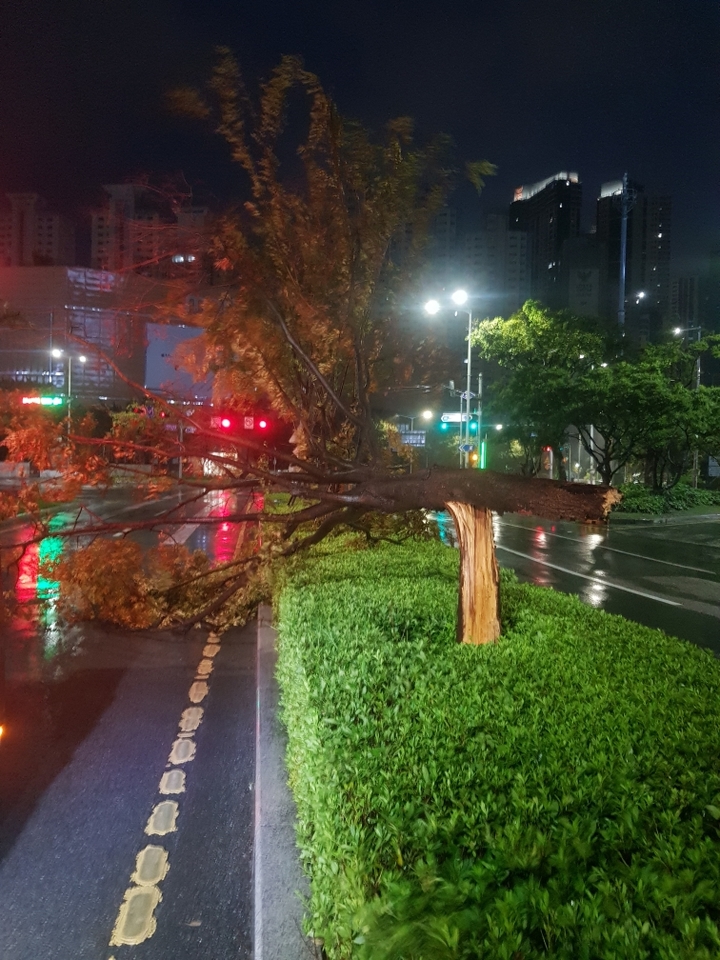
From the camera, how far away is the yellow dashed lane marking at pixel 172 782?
4.86m

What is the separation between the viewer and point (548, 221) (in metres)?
77.6

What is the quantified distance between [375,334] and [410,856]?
7742mm

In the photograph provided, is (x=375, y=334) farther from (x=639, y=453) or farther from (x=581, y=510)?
(x=639, y=453)

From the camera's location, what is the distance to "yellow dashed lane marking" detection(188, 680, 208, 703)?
269 inches

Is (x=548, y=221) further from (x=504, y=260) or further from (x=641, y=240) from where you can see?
(x=504, y=260)

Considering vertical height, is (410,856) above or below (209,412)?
below

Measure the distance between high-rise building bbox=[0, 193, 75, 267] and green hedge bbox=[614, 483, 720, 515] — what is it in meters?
52.0

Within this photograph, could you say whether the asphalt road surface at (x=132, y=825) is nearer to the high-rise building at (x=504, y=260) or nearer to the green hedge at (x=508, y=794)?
the green hedge at (x=508, y=794)

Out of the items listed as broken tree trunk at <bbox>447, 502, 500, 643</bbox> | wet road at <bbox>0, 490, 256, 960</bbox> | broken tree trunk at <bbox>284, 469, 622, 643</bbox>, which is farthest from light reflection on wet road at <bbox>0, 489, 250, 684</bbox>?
broken tree trunk at <bbox>447, 502, 500, 643</bbox>

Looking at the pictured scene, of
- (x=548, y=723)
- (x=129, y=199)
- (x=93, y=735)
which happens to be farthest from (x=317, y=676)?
(x=129, y=199)

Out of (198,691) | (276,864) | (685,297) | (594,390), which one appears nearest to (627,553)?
(594,390)

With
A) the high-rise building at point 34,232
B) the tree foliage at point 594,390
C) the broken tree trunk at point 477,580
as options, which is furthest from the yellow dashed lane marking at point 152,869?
the high-rise building at point 34,232

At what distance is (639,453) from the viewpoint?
32.7 metres

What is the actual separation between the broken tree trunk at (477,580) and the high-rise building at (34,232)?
211ft
